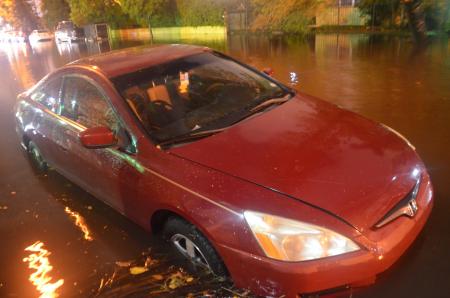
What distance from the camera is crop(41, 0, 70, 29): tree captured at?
5783 cm

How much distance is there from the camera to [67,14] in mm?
58781

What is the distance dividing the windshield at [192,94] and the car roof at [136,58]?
8 centimetres

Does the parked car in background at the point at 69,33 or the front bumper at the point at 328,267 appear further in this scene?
the parked car in background at the point at 69,33

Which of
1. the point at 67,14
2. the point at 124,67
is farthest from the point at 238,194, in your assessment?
the point at 67,14

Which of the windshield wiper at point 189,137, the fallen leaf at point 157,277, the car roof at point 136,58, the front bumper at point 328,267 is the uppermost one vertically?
the car roof at point 136,58

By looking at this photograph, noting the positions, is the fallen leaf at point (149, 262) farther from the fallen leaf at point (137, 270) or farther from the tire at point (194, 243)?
the tire at point (194, 243)

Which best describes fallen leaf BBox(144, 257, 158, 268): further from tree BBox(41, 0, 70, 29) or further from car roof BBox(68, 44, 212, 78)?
tree BBox(41, 0, 70, 29)

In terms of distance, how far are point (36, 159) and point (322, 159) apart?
4.36m

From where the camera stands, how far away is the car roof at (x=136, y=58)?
3.59m

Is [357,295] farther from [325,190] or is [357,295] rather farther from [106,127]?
[106,127]

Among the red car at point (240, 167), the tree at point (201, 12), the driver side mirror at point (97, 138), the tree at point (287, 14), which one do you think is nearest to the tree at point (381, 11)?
the tree at point (287, 14)

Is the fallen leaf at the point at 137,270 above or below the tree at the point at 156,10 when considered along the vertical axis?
below

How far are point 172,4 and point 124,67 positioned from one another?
40235mm

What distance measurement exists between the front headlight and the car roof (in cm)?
202
